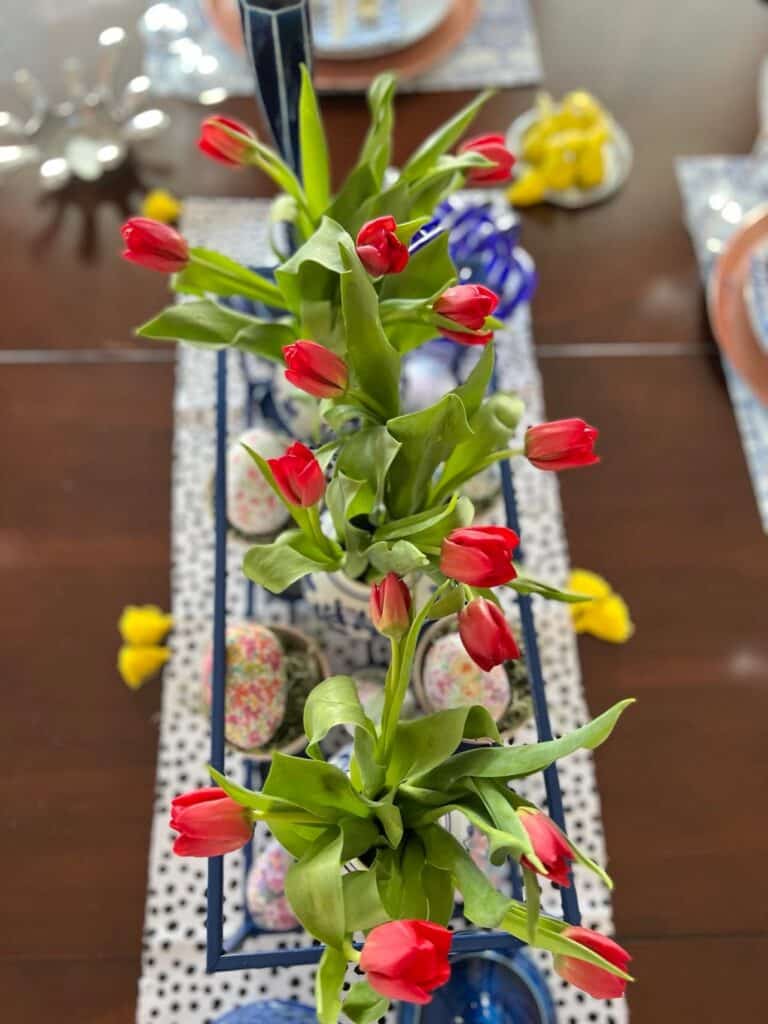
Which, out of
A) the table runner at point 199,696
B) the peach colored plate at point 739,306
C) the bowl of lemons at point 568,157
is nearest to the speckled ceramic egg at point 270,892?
the table runner at point 199,696

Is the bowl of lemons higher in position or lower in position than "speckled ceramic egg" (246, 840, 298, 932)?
higher

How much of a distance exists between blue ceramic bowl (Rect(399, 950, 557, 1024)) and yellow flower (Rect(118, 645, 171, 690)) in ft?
1.10

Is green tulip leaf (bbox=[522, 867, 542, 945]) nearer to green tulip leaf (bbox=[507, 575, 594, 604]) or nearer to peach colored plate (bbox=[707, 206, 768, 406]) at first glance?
green tulip leaf (bbox=[507, 575, 594, 604])

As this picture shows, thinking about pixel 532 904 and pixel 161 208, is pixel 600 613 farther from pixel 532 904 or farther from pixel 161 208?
pixel 161 208

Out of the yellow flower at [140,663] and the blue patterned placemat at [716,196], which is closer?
the yellow flower at [140,663]

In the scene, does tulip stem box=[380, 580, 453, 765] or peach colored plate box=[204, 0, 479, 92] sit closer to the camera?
tulip stem box=[380, 580, 453, 765]

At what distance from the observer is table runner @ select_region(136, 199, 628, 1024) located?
884mm

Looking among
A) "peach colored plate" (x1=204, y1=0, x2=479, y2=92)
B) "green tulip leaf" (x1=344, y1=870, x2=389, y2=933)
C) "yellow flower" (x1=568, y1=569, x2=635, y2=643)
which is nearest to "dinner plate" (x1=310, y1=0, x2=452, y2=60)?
"peach colored plate" (x1=204, y1=0, x2=479, y2=92)

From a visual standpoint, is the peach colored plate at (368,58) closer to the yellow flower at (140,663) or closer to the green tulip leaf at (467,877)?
the yellow flower at (140,663)

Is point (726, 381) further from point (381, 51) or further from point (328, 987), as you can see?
point (328, 987)

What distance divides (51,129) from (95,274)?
201 millimetres

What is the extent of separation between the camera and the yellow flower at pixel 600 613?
1019 mm

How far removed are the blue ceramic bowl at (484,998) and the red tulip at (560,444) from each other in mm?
360

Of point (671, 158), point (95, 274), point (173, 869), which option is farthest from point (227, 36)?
point (173, 869)
